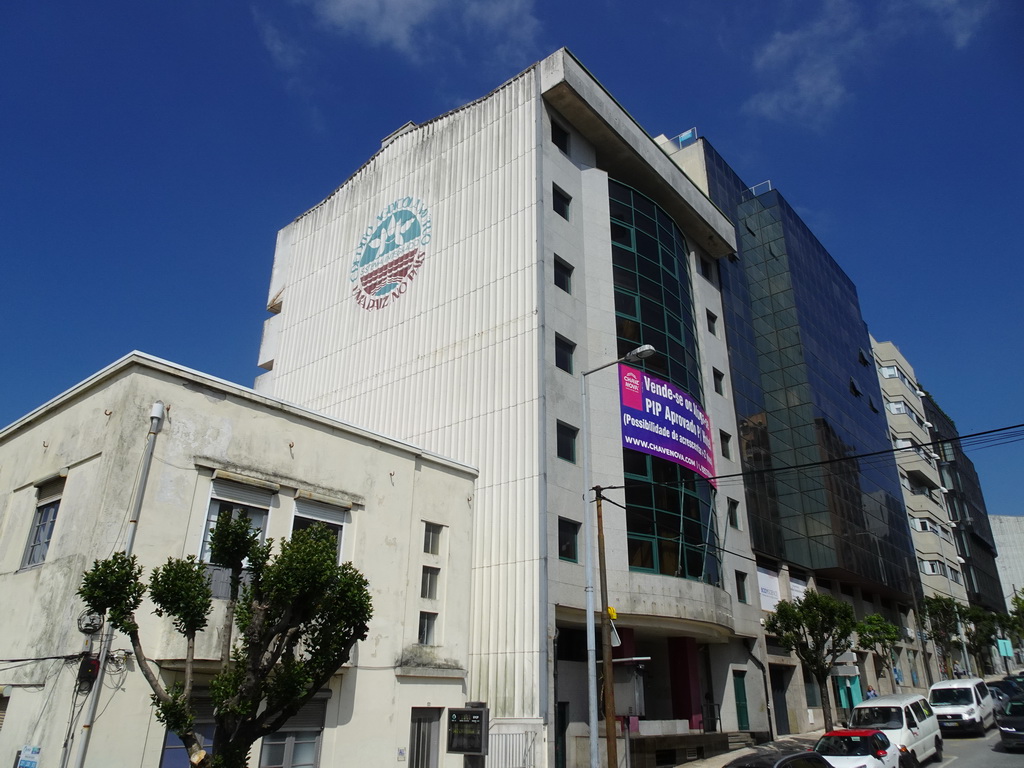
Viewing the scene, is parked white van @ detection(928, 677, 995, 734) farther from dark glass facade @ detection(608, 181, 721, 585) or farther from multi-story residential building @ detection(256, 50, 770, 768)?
dark glass facade @ detection(608, 181, 721, 585)

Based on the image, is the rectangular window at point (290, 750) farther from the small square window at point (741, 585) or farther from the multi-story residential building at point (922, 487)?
the multi-story residential building at point (922, 487)

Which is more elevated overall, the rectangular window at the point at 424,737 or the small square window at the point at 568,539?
the small square window at the point at 568,539

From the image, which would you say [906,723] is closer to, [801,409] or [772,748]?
[772,748]

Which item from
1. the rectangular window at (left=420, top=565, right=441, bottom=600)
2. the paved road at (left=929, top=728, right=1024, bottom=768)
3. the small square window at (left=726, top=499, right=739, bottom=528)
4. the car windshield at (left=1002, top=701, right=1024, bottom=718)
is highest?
the small square window at (left=726, top=499, right=739, bottom=528)

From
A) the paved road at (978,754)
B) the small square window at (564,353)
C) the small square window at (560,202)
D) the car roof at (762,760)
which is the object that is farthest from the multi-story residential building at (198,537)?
the paved road at (978,754)

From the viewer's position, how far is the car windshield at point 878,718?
20719 mm

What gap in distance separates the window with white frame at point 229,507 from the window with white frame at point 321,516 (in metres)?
0.79

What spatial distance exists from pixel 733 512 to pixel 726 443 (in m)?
3.69

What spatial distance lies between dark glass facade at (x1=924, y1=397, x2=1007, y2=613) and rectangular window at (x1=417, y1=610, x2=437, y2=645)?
6361 centimetres

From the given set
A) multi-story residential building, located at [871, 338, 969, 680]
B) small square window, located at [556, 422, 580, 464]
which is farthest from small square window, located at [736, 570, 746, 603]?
multi-story residential building, located at [871, 338, 969, 680]

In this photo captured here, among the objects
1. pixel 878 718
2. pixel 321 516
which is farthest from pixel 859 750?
pixel 321 516

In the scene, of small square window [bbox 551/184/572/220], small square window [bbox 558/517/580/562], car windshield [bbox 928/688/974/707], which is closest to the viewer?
small square window [bbox 558/517/580/562]

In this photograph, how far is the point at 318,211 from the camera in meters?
39.4

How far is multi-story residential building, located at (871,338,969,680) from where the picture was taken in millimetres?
58812
